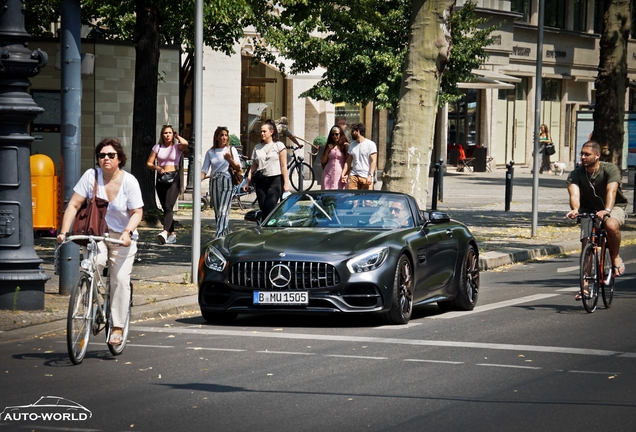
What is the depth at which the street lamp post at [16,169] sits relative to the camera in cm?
1178

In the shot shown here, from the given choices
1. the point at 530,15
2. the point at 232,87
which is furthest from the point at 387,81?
the point at 530,15

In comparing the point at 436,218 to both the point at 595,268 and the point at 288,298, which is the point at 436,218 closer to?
the point at 595,268

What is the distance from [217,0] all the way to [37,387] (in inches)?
621

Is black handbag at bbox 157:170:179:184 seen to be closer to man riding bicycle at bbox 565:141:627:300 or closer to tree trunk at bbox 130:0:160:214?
tree trunk at bbox 130:0:160:214

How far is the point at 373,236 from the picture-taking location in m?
11.8

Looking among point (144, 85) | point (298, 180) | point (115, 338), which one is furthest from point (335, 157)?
point (298, 180)

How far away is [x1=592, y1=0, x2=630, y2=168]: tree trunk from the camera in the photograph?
24.8 metres

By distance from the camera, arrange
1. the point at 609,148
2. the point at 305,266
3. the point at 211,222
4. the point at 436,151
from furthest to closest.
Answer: the point at 436,151 → the point at 609,148 → the point at 211,222 → the point at 305,266

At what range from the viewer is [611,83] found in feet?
81.9

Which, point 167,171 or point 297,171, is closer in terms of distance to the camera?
point 167,171

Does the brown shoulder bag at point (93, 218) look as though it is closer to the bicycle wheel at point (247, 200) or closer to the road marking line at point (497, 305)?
the road marking line at point (497, 305)

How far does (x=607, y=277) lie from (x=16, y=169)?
5.94 metres

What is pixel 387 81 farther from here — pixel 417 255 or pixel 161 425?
pixel 161 425

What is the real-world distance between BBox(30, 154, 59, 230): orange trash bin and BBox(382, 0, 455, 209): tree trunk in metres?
4.78
